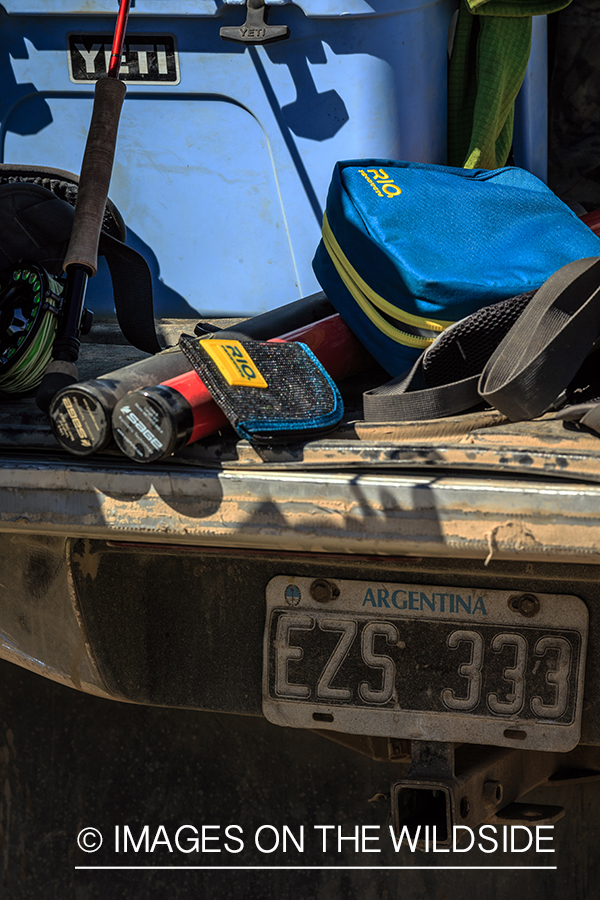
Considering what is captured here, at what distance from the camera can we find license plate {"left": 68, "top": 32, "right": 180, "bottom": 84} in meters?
1.68

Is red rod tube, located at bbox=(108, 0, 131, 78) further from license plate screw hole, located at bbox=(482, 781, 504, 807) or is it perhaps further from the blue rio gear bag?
license plate screw hole, located at bbox=(482, 781, 504, 807)

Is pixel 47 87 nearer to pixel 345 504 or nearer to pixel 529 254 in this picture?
pixel 529 254

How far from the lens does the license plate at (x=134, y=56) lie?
5.50 feet

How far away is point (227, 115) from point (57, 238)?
16.1 inches

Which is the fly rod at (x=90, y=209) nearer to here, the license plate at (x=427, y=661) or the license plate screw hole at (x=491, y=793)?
the license plate at (x=427, y=661)

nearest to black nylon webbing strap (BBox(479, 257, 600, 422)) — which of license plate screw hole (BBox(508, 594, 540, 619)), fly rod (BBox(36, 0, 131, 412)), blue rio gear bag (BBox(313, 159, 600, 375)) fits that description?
blue rio gear bag (BBox(313, 159, 600, 375))

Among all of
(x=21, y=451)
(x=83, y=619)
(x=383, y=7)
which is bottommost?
(x=83, y=619)

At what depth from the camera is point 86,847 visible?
1.95 meters

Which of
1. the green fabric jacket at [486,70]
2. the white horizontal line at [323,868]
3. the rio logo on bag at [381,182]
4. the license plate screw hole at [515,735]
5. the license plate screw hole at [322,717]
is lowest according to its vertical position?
the white horizontal line at [323,868]

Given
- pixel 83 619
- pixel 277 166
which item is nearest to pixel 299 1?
pixel 277 166

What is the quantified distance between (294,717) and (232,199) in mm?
979

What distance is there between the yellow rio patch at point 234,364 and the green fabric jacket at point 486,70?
2.59 feet

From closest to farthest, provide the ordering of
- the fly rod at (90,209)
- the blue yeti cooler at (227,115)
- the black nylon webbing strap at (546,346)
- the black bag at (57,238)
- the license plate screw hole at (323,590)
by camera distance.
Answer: the black nylon webbing strap at (546,346) → the license plate screw hole at (323,590) → the fly rod at (90,209) → the black bag at (57,238) → the blue yeti cooler at (227,115)

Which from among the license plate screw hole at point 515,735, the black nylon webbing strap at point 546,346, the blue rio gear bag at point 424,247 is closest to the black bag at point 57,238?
the blue rio gear bag at point 424,247
